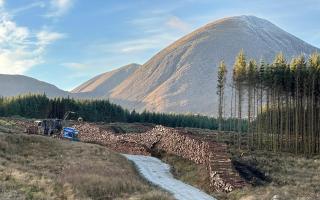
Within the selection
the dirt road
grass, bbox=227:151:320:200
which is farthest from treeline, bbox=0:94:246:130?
grass, bbox=227:151:320:200

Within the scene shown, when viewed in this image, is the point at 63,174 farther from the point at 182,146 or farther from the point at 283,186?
the point at 182,146

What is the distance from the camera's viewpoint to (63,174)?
87.6ft

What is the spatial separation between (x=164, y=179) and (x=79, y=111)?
8842cm

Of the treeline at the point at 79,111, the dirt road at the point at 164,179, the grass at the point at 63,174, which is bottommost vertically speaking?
the dirt road at the point at 164,179

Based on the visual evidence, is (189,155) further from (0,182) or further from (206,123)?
(206,123)

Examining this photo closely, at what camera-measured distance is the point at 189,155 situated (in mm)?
38000

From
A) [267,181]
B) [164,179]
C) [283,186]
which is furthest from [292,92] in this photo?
[283,186]

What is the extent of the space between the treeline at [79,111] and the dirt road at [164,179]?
76942 millimetres

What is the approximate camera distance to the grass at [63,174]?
22141mm

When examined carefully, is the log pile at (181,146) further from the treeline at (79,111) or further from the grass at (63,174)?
the treeline at (79,111)

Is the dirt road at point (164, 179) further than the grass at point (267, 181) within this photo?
Yes

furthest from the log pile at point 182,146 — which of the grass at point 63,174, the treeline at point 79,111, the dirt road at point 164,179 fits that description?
the treeline at point 79,111

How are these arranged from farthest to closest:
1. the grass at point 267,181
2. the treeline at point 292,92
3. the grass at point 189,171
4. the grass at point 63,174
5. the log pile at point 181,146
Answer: the treeline at point 292,92 < the grass at point 189,171 < the log pile at point 181,146 < the grass at point 267,181 < the grass at point 63,174

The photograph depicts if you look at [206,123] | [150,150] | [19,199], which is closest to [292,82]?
[150,150]
